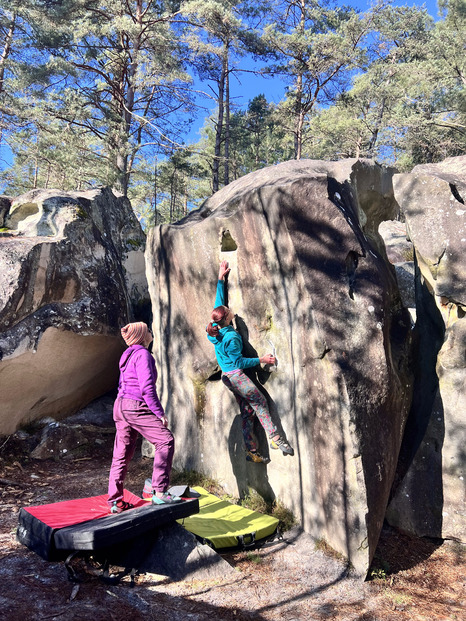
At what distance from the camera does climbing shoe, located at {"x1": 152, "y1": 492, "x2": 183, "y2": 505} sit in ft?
15.8

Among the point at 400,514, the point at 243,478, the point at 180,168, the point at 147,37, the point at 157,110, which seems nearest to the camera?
the point at 400,514

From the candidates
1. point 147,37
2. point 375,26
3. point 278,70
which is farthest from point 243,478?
point 375,26

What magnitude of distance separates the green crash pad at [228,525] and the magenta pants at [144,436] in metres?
0.70

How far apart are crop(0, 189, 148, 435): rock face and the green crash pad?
411 cm

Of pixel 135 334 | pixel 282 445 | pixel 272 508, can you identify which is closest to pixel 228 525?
pixel 272 508

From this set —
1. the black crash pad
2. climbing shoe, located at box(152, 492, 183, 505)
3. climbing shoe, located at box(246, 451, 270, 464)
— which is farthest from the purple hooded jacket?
climbing shoe, located at box(246, 451, 270, 464)

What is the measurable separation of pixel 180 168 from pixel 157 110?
3.30 metres

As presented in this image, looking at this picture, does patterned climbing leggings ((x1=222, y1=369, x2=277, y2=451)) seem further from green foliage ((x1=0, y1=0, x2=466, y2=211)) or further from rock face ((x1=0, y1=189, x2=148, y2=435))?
green foliage ((x1=0, y1=0, x2=466, y2=211))

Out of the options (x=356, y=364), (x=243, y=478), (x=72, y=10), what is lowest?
(x=243, y=478)

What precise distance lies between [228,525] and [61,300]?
206 inches

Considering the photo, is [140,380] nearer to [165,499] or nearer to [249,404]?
[165,499]

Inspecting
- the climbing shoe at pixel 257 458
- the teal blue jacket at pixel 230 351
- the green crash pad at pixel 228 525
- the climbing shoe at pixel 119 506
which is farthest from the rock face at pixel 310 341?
the climbing shoe at pixel 119 506

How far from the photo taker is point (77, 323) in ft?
29.2

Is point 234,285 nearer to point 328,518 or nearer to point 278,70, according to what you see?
point 328,518
